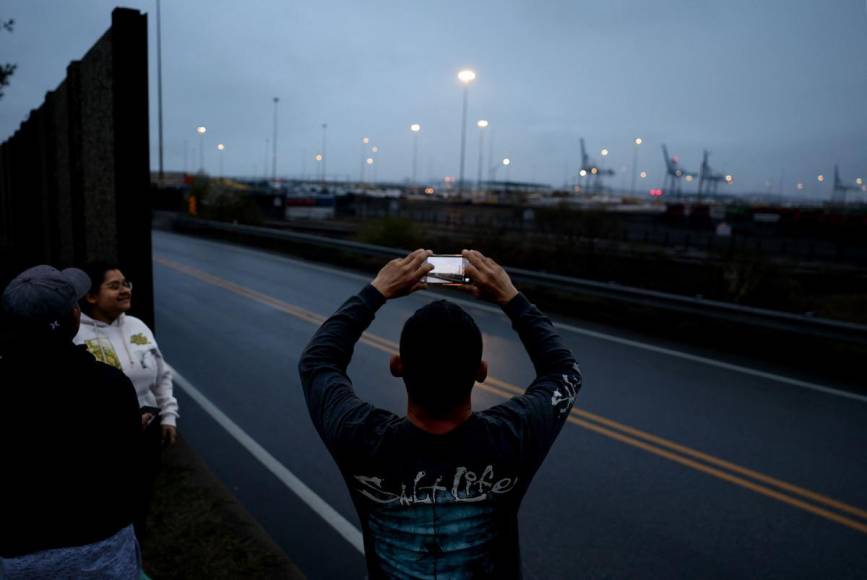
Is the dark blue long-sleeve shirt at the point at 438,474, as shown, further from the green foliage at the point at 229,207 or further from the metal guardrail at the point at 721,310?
the green foliage at the point at 229,207

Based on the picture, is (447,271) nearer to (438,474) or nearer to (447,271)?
(447,271)

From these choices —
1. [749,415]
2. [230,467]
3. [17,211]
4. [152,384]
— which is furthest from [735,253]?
[17,211]

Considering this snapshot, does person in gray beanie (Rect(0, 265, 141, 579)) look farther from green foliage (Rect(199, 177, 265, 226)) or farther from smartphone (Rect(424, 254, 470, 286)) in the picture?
green foliage (Rect(199, 177, 265, 226))

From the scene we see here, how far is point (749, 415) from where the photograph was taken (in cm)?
747

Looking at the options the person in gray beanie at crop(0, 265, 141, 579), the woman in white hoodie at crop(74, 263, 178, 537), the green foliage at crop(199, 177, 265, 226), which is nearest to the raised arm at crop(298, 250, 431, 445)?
the person in gray beanie at crop(0, 265, 141, 579)

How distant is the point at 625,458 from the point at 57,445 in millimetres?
5226

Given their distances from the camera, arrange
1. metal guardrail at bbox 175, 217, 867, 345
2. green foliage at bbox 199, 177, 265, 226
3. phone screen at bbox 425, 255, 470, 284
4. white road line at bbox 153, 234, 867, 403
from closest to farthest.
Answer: phone screen at bbox 425, 255, 470, 284
white road line at bbox 153, 234, 867, 403
metal guardrail at bbox 175, 217, 867, 345
green foliage at bbox 199, 177, 265, 226

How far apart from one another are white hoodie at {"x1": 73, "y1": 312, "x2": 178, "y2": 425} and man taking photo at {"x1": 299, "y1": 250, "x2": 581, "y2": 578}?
7.85 ft

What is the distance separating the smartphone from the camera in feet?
7.16

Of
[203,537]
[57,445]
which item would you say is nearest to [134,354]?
[203,537]

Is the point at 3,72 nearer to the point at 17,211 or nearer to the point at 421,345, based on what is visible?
the point at 17,211

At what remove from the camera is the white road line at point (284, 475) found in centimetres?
499

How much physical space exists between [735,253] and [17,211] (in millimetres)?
18584

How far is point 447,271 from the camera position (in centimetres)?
220
